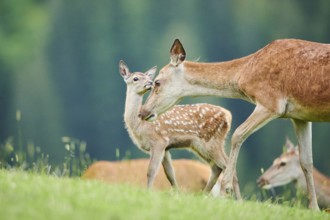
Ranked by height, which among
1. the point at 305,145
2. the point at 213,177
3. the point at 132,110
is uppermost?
the point at 132,110

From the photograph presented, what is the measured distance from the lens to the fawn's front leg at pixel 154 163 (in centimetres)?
538

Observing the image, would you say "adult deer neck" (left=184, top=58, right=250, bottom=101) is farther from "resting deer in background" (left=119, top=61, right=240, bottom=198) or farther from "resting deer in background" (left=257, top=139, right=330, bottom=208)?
"resting deer in background" (left=257, top=139, right=330, bottom=208)

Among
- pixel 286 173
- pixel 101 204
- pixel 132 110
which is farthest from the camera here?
pixel 286 173

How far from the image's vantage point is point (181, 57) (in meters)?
5.40

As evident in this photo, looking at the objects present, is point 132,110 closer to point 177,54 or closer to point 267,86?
point 177,54

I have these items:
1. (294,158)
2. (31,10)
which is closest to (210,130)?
(294,158)

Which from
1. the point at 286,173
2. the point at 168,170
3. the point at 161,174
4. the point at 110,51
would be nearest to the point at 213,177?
the point at 168,170

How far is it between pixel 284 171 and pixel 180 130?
216 cm

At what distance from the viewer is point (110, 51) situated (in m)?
10.7

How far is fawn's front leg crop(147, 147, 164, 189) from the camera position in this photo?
17.6ft

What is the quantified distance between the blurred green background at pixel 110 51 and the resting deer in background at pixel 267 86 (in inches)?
173

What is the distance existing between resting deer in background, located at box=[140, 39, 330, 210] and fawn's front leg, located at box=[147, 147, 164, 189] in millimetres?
278

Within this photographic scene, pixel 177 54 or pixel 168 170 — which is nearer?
pixel 177 54

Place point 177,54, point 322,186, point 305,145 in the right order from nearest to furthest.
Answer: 1. point 305,145
2. point 177,54
3. point 322,186
